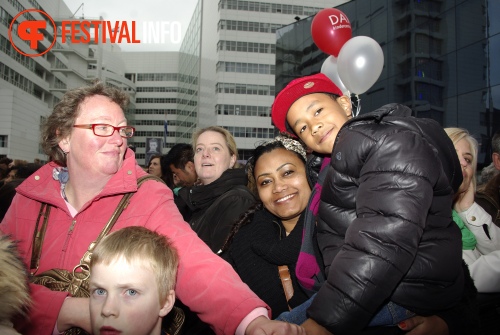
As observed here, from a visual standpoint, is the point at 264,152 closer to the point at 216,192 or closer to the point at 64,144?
the point at 216,192

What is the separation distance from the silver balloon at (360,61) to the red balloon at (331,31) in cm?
68

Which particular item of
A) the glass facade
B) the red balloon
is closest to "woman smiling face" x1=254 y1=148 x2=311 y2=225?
the red balloon

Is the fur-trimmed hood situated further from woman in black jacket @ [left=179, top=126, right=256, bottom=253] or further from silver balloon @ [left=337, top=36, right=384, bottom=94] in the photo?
silver balloon @ [left=337, top=36, right=384, bottom=94]

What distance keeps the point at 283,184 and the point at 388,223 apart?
1391 mm

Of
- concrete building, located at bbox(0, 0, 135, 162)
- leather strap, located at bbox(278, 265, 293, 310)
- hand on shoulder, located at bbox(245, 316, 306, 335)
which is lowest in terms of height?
leather strap, located at bbox(278, 265, 293, 310)

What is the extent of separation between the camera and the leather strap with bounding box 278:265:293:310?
255cm

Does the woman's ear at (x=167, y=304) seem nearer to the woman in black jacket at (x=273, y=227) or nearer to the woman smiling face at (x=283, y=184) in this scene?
the woman in black jacket at (x=273, y=227)

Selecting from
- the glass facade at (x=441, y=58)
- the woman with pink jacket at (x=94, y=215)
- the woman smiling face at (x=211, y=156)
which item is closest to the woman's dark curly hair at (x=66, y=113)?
the woman with pink jacket at (x=94, y=215)

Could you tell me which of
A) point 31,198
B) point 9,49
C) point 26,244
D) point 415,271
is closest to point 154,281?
point 26,244

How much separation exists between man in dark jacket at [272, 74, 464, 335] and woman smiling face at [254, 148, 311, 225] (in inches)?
32.8

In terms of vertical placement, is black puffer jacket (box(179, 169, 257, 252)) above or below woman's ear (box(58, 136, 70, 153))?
below

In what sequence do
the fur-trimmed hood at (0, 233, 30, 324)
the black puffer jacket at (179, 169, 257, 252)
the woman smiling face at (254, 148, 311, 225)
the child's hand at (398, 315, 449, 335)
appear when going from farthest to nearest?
the black puffer jacket at (179, 169, 257, 252) < the woman smiling face at (254, 148, 311, 225) < the child's hand at (398, 315, 449, 335) < the fur-trimmed hood at (0, 233, 30, 324)

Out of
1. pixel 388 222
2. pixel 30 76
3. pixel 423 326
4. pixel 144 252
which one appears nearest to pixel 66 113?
pixel 144 252

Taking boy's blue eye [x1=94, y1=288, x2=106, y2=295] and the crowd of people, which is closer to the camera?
the crowd of people
